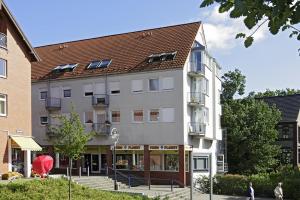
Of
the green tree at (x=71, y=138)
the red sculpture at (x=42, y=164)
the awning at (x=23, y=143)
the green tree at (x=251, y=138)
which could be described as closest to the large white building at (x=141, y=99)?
the green tree at (x=251, y=138)

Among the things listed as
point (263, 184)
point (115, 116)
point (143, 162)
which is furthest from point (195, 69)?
point (263, 184)

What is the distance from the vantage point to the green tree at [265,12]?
12.9 ft

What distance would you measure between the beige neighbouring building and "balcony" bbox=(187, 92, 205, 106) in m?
14.0

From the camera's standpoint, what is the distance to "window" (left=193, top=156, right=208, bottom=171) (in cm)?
4350

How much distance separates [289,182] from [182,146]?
896 cm

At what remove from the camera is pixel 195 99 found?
1666 inches

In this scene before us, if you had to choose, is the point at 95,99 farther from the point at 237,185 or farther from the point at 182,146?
the point at 237,185

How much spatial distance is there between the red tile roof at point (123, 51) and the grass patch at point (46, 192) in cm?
1951

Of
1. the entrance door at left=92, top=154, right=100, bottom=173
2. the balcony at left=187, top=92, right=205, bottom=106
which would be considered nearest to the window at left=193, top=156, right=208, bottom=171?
the balcony at left=187, top=92, right=205, bottom=106

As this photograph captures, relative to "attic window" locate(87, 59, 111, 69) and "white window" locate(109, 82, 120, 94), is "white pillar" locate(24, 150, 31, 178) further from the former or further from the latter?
"attic window" locate(87, 59, 111, 69)

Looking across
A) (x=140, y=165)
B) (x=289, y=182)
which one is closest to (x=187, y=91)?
(x=140, y=165)

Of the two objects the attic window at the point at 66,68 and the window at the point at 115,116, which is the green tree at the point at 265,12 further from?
the attic window at the point at 66,68

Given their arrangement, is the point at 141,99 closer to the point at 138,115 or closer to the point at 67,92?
the point at 138,115

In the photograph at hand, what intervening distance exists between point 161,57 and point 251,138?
552 inches
